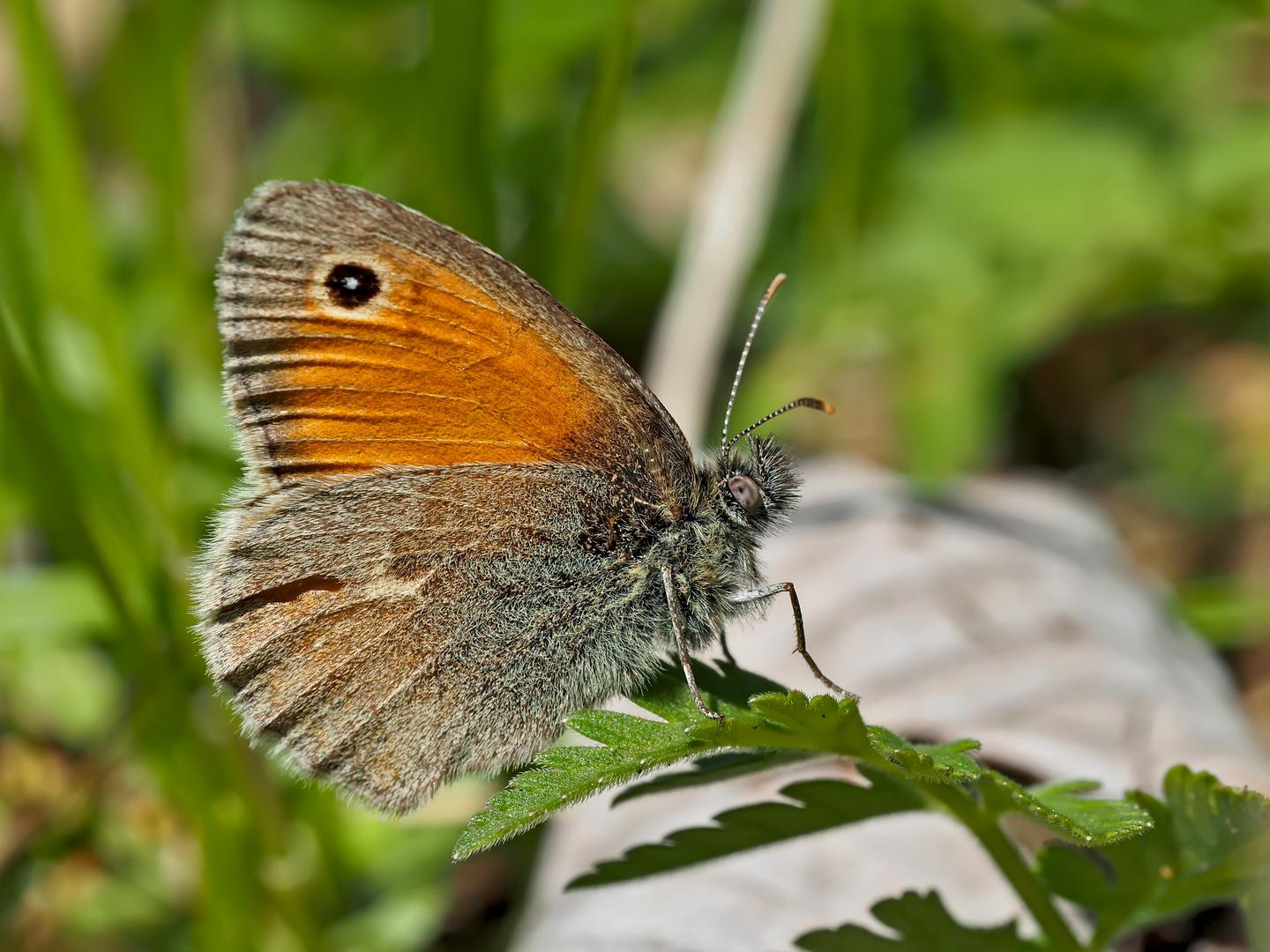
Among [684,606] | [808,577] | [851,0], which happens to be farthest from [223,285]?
[851,0]

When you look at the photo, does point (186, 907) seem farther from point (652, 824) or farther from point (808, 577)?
point (808, 577)

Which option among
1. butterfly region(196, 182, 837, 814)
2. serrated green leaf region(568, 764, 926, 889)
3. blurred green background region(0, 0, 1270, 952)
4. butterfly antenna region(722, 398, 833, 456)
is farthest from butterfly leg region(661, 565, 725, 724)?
blurred green background region(0, 0, 1270, 952)

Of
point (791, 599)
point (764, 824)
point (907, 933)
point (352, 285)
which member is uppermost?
point (352, 285)

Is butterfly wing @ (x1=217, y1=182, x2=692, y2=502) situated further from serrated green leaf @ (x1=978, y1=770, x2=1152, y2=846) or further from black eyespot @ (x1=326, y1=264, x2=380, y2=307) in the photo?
serrated green leaf @ (x1=978, y1=770, x2=1152, y2=846)

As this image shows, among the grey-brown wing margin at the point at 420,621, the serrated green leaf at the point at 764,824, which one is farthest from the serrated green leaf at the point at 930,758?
the grey-brown wing margin at the point at 420,621

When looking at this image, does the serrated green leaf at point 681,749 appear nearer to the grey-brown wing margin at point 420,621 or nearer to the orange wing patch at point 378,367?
the grey-brown wing margin at point 420,621

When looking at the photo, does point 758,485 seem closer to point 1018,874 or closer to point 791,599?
point 791,599

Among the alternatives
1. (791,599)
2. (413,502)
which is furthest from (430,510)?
(791,599)
